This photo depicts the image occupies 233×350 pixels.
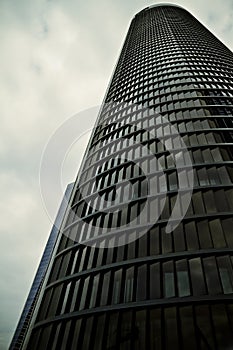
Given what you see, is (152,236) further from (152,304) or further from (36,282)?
(36,282)

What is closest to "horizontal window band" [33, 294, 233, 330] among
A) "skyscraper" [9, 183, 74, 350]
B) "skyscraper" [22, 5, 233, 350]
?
"skyscraper" [22, 5, 233, 350]

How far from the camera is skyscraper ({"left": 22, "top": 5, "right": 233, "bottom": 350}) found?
49.9 feet

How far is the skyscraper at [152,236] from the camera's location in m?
15.2

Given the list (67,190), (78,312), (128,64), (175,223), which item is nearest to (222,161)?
(175,223)

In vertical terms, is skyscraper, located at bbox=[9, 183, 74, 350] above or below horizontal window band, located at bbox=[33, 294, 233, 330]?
above

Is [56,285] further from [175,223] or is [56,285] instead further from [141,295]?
[175,223]

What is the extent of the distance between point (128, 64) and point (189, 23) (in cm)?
2732

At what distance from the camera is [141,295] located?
16766 millimetres

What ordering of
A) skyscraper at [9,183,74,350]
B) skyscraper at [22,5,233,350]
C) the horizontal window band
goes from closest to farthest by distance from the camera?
the horizontal window band, skyscraper at [22,5,233,350], skyscraper at [9,183,74,350]

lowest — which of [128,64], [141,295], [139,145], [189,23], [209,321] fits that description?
[209,321]

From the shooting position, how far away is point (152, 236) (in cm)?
1992

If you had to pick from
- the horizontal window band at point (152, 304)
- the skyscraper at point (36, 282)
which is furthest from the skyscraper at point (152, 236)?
the skyscraper at point (36, 282)

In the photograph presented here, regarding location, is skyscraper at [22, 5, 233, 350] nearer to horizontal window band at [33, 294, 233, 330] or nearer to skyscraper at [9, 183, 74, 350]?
horizontal window band at [33, 294, 233, 330]

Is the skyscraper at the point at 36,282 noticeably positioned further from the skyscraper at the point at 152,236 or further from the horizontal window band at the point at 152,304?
the horizontal window band at the point at 152,304
